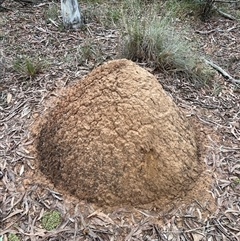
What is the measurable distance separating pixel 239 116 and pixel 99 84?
140cm

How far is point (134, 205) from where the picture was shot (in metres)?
2.22

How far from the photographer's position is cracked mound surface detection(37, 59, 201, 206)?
7.34ft

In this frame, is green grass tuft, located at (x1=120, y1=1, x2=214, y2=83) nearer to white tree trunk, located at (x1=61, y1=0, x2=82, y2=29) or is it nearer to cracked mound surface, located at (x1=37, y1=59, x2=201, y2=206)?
white tree trunk, located at (x1=61, y1=0, x2=82, y2=29)

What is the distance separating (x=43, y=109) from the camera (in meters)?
2.90

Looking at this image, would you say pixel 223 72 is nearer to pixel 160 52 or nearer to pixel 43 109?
pixel 160 52

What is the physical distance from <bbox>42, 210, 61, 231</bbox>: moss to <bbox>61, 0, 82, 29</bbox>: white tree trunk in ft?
9.57

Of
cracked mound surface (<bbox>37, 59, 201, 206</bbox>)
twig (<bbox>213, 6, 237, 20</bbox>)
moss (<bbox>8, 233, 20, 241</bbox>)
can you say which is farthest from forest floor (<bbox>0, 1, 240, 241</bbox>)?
twig (<bbox>213, 6, 237, 20</bbox>)

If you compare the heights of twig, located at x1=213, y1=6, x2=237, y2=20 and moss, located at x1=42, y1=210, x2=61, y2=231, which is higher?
moss, located at x1=42, y1=210, x2=61, y2=231

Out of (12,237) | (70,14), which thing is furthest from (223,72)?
(12,237)

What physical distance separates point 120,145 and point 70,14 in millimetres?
2746

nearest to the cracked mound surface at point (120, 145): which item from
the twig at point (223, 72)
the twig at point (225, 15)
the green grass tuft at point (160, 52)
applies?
the green grass tuft at point (160, 52)

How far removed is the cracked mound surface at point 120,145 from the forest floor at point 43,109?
0.36ft

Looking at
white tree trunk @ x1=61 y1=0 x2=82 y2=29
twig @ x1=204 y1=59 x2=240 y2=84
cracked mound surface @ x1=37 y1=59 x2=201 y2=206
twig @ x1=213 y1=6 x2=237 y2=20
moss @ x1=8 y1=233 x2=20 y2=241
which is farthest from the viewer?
twig @ x1=213 y1=6 x2=237 y2=20

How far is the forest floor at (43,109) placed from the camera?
2.12 m
